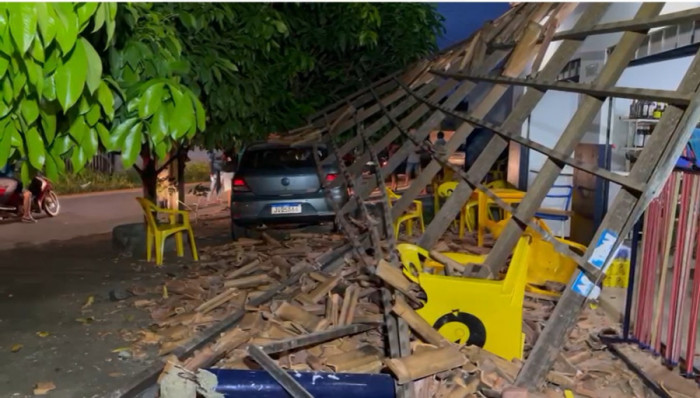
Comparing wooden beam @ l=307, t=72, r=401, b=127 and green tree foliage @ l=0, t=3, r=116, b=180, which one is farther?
wooden beam @ l=307, t=72, r=401, b=127

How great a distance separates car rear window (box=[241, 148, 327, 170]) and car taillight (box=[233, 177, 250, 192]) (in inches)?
10.1

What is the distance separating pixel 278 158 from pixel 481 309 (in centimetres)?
572

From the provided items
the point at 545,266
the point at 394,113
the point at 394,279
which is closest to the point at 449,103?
the point at 394,113

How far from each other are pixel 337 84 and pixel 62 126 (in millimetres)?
7911

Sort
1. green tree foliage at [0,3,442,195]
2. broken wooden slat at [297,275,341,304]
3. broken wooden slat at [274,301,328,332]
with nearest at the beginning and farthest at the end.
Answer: green tree foliage at [0,3,442,195]
broken wooden slat at [274,301,328,332]
broken wooden slat at [297,275,341,304]

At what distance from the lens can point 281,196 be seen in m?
9.10

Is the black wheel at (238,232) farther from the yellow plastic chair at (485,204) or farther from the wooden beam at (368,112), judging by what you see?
the yellow plastic chair at (485,204)

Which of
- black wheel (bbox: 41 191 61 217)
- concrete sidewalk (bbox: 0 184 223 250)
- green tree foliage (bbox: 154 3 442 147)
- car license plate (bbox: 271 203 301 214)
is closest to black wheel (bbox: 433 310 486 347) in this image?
green tree foliage (bbox: 154 3 442 147)

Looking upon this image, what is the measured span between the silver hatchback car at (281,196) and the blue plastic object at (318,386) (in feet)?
18.3

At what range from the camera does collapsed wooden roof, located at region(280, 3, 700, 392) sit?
11.8 feet

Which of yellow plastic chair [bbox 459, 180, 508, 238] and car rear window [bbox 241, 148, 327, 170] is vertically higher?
car rear window [bbox 241, 148, 327, 170]

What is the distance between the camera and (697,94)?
3.38 m

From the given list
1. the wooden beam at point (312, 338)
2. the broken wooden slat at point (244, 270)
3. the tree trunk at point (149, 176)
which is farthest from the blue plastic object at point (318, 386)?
the tree trunk at point (149, 176)

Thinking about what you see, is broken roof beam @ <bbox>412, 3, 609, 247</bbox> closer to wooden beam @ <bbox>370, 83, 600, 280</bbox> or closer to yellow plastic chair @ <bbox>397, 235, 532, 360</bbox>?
wooden beam @ <bbox>370, 83, 600, 280</bbox>
